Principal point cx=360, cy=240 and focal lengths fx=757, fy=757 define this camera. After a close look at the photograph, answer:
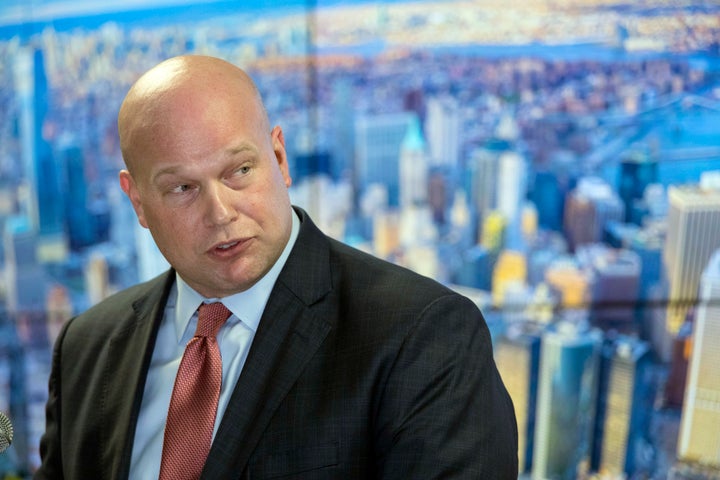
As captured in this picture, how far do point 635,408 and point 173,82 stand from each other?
218cm

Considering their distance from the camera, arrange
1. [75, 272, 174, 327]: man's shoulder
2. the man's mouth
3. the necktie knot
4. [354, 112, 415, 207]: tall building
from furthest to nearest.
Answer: [354, 112, 415, 207]: tall building → [75, 272, 174, 327]: man's shoulder → the necktie knot → the man's mouth

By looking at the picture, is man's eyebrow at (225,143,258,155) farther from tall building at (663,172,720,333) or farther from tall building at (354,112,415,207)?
tall building at (663,172,720,333)

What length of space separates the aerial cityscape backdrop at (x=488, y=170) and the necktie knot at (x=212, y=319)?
1.33 m

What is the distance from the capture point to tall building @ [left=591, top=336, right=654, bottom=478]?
2.70 metres

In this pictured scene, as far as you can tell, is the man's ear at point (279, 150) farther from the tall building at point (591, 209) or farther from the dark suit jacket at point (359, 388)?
the tall building at point (591, 209)

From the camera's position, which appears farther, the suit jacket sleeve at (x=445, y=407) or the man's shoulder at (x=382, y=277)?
the man's shoulder at (x=382, y=277)

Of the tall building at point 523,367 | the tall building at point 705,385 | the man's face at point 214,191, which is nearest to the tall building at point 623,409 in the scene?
the tall building at point 705,385

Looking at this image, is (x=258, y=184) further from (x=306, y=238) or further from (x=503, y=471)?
(x=503, y=471)

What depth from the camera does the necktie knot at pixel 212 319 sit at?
1.34 meters

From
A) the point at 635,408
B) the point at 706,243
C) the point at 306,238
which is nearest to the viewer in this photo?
the point at 306,238

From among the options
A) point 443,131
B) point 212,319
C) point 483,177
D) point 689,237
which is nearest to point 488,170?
point 483,177

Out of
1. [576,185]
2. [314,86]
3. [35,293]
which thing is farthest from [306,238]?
[35,293]

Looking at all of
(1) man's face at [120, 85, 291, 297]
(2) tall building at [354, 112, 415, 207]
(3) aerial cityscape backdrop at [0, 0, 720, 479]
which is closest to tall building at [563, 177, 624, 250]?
(3) aerial cityscape backdrop at [0, 0, 720, 479]

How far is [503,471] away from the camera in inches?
46.1
